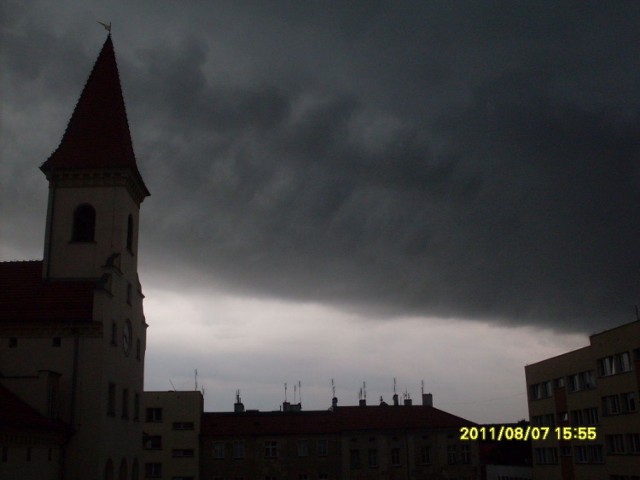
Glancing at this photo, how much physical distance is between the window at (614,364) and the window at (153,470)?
4673cm

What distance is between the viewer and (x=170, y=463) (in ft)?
255

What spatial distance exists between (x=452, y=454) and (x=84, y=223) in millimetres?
55274

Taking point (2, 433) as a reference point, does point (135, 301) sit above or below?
above

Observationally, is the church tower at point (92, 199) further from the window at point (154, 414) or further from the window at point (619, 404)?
the window at point (154, 414)

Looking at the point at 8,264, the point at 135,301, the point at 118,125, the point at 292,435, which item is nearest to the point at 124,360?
the point at 135,301

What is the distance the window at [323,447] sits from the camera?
262 feet

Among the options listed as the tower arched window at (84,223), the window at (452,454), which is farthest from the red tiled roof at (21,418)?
the window at (452,454)

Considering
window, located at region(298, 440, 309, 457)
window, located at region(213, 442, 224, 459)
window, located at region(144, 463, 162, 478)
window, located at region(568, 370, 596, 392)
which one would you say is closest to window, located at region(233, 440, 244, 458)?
window, located at region(213, 442, 224, 459)

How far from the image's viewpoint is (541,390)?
7038 centimetres

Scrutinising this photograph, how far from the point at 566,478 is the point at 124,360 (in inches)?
1661

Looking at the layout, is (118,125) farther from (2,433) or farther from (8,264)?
(2,433)

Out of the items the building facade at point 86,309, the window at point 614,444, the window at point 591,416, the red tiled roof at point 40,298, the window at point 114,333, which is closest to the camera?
the building facade at point 86,309

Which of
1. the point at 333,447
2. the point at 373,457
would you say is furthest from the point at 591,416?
the point at 333,447

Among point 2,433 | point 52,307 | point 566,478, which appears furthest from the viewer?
point 566,478
